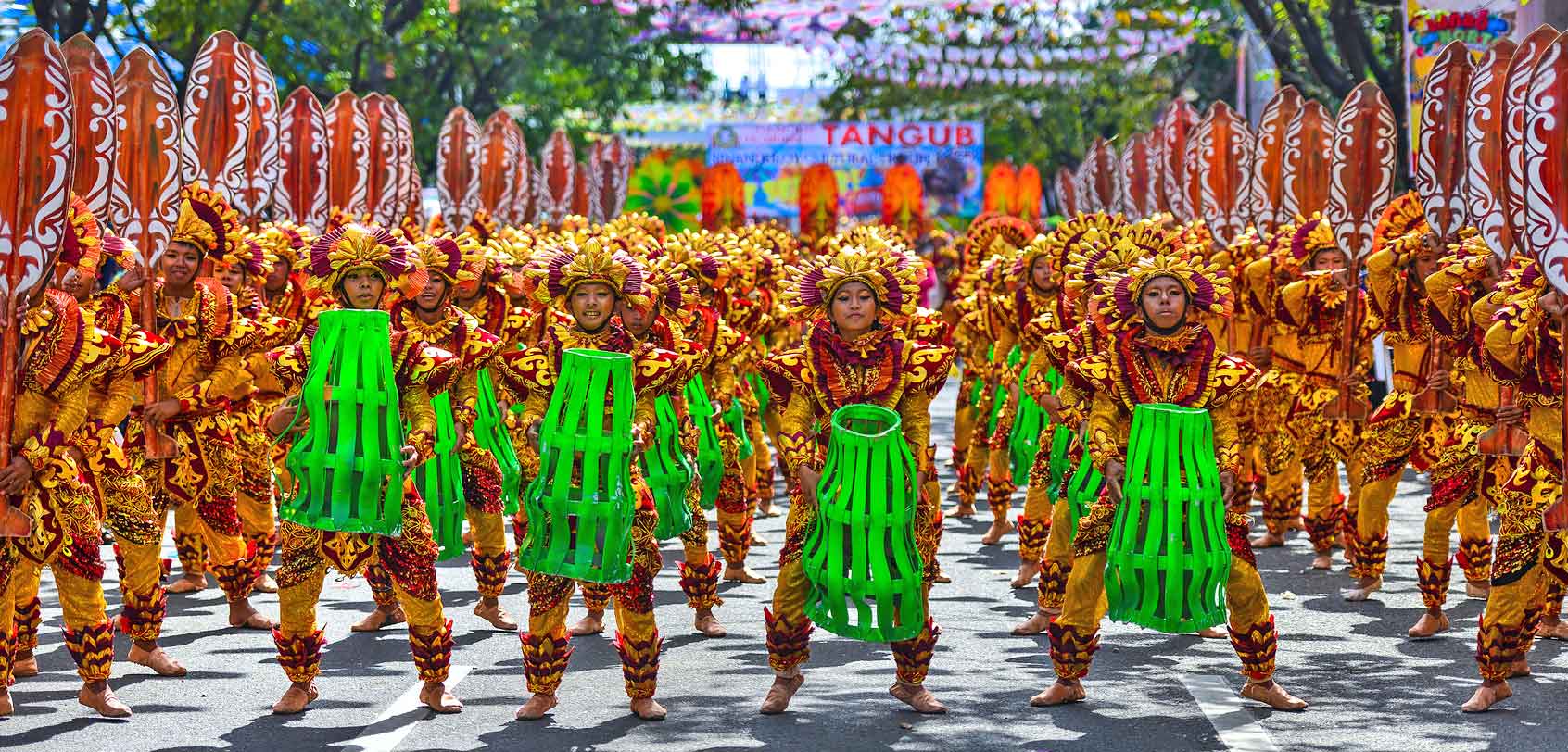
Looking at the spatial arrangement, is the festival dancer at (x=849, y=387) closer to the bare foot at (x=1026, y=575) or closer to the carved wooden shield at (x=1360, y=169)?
the bare foot at (x=1026, y=575)

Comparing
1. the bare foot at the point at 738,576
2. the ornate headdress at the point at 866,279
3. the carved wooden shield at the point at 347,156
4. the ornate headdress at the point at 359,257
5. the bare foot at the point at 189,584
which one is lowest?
the bare foot at the point at 738,576

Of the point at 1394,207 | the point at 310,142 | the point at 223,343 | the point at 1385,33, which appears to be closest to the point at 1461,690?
the point at 1394,207

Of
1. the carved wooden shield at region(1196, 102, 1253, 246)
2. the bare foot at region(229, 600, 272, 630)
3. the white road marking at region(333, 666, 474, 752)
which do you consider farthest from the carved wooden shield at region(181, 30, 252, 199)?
the carved wooden shield at region(1196, 102, 1253, 246)

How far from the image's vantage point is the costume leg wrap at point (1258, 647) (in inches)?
312

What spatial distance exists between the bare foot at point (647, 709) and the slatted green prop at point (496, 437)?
7.39 feet

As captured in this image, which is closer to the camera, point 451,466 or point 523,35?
point 451,466

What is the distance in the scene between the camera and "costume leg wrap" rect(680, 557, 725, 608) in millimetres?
10023

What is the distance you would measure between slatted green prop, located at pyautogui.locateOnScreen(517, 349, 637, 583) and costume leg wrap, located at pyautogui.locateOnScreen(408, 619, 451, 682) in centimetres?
56

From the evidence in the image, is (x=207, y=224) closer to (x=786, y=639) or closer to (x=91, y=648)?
(x=91, y=648)

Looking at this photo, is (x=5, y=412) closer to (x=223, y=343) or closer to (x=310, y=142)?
(x=223, y=343)

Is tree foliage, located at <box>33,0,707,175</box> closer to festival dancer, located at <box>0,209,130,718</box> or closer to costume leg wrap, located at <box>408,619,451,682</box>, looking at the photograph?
festival dancer, located at <box>0,209,130,718</box>

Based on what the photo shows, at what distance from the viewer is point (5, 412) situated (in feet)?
24.1

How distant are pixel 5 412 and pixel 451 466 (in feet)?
6.39

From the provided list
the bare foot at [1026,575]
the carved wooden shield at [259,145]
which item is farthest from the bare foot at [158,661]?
the bare foot at [1026,575]
